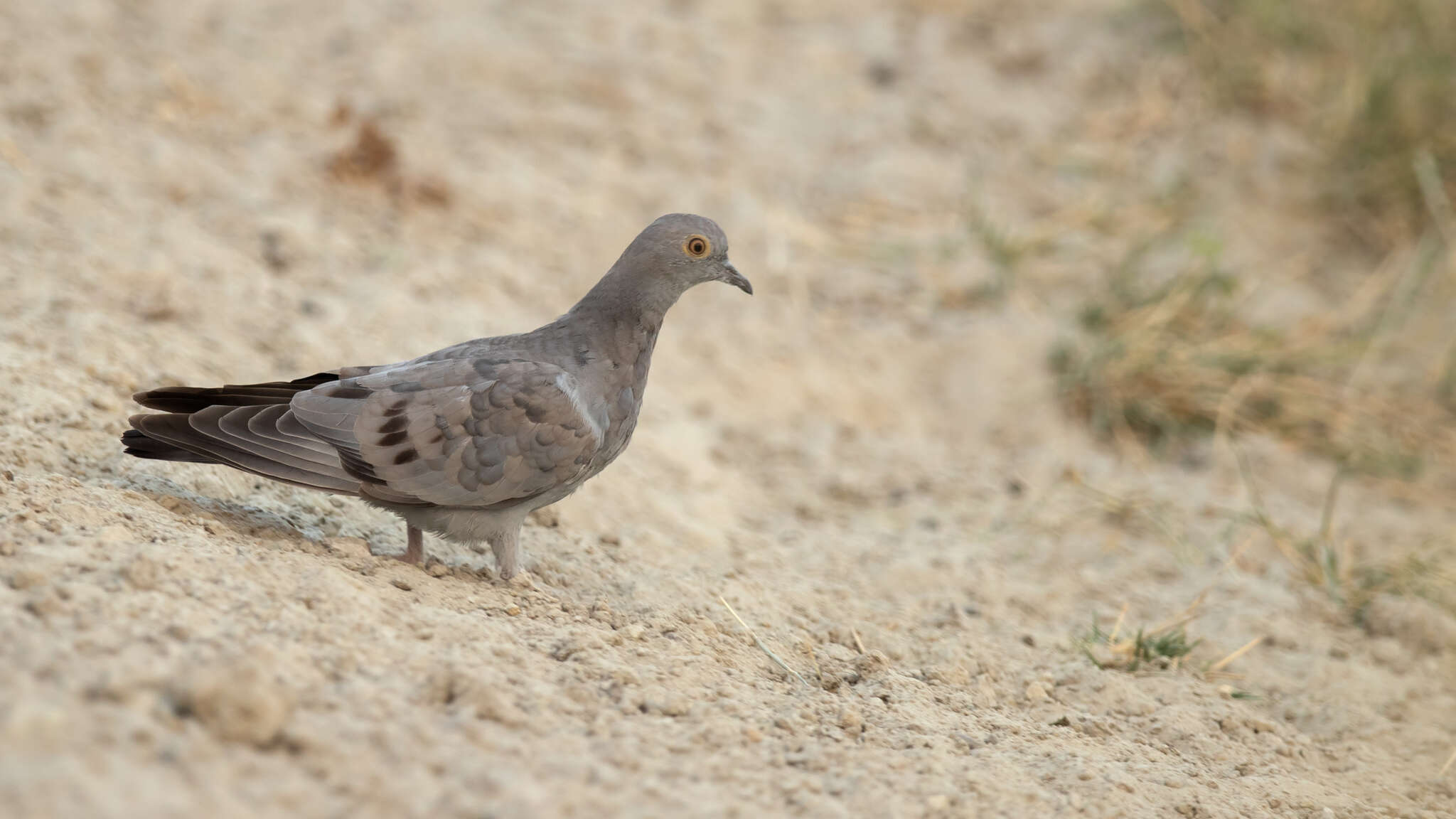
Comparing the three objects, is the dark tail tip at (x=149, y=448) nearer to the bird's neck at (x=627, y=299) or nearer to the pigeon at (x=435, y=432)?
the pigeon at (x=435, y=432)

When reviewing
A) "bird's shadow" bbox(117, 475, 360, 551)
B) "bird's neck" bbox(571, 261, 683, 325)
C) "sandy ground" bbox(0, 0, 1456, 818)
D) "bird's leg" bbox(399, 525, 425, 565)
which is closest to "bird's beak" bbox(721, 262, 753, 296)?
"bird's neck" bbox(571, 261, 683, 325)

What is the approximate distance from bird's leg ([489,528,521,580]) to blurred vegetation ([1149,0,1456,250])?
610 centimetres

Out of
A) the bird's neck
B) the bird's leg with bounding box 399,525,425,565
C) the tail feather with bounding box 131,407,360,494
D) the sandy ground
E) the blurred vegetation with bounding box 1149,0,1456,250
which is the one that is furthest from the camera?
the blurred vegetation with bounding box 1149,0,1456,250

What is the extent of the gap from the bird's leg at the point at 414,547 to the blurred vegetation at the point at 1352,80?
6.32m

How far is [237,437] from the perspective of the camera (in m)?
3.24

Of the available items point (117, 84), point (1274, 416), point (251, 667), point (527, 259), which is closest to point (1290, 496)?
point (1274, 416)

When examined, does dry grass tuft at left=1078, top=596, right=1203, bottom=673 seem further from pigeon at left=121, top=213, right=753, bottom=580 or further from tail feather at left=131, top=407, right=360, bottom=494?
tail feather at left=131, top=407, right=360, bottom=494

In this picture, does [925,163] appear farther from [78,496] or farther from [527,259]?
[78,496]

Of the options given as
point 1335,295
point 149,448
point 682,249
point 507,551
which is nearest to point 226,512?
point 149,448

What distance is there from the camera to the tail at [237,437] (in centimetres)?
321

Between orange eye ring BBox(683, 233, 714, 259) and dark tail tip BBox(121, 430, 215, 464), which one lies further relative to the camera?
orange eye ring BBox(683, 233, 714, 259)

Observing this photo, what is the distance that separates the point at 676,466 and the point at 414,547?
1725 millimetres

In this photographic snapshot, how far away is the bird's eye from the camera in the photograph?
149 inches

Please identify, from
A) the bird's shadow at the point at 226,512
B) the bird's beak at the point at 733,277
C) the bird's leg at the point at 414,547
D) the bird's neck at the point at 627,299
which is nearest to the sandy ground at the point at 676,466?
the bird's shadow at the point at 226,512
